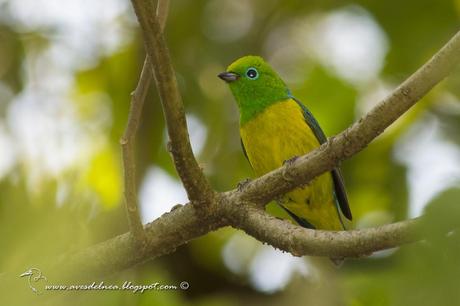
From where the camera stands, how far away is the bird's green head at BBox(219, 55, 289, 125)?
503 centimetres

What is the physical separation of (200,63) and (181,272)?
1709 mm

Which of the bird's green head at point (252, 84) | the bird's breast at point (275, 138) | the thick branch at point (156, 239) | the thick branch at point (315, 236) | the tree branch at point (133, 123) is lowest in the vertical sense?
the thick branch at point (315, 236)

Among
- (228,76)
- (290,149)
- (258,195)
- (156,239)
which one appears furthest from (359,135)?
(228,76)

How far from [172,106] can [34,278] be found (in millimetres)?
1113

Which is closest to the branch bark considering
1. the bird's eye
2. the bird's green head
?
the bird's green head

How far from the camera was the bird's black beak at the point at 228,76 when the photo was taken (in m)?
5.02

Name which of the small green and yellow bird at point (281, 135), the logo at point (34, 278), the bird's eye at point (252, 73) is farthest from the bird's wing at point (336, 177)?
the logo at point (34, 278)

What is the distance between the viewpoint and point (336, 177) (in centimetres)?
470

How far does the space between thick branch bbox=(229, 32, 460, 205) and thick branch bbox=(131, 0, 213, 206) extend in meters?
0.22

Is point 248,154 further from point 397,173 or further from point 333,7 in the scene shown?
point 333,7

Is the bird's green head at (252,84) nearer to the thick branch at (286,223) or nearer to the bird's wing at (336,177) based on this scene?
the bird's wing at (336,177)

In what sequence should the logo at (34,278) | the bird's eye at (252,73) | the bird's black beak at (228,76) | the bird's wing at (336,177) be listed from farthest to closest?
the bird's eye at (252,73), the bird's black beak at (228,76), the bird's wing at (336,177), the logo at (34,278)

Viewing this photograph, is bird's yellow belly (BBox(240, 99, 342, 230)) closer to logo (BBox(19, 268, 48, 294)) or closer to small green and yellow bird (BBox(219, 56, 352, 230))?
small green and yellow bird (BBox(219, 56, 352, 230))

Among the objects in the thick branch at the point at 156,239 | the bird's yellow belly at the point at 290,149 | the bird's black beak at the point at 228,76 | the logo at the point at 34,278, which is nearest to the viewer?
the logo at the point at 34,278
